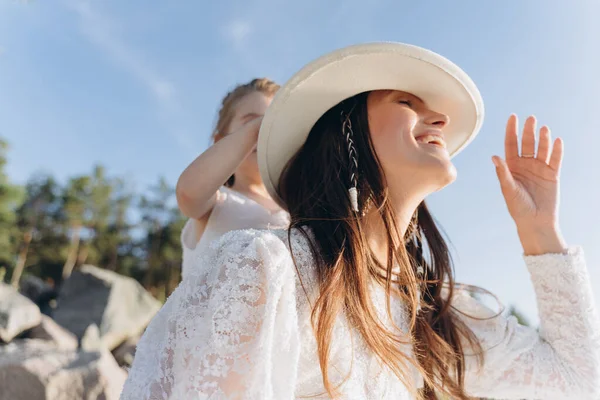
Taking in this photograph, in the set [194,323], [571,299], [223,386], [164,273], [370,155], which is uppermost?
[164,273]

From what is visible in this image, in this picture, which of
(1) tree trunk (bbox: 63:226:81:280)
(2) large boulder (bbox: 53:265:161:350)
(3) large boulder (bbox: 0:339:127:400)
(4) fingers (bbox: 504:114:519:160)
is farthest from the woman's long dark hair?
(1) tree trunk (bbox: 63:226:81:280)

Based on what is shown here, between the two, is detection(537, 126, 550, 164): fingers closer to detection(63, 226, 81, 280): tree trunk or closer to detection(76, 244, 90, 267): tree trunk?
detection(63, 226, 81, 280): tree trunk

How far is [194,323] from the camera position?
115cm

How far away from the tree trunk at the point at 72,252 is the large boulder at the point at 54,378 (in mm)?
21176

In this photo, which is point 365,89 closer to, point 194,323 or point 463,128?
point 463,128

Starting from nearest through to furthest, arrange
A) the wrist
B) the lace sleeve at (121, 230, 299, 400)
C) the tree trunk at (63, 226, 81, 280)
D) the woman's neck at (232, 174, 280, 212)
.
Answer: the lace sleeve at (121, 230, 299, 400), the wrist, the woman's neck at (232, 174, 280, 212), the tree trunk at (63, 226, 81, 280)

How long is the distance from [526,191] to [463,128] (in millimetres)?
412

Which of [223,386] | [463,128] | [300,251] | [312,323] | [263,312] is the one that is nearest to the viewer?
[223,386]

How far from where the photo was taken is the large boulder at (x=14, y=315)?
775 centimetres

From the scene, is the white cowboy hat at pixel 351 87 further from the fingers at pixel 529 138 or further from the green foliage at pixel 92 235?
the green foliage at pixel 92 235

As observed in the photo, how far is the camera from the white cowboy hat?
1.73 metres

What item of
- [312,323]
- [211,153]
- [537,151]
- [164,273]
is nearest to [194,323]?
[312,323]

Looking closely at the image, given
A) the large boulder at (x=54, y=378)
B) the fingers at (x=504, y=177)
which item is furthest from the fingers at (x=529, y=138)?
the large boulder at (x=54, y=378)

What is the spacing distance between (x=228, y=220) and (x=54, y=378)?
1594 millimetres
